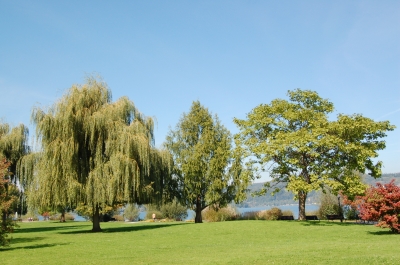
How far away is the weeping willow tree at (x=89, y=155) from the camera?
25.5m

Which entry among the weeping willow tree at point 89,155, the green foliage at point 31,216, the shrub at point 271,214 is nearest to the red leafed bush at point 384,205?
the weeping willow tree at point 89,155

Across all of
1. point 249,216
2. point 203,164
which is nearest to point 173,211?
point 249,216

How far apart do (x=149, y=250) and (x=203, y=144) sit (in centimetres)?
2209

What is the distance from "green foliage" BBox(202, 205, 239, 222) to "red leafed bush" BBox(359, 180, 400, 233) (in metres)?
20.7

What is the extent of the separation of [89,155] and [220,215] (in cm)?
1779

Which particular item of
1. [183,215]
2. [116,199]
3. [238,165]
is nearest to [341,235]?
[116,199]

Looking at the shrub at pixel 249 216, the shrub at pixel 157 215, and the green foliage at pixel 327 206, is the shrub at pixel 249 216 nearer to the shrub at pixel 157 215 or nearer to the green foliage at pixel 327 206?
the green foliage at pixel 327 206

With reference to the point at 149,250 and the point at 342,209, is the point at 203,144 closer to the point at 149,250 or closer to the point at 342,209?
the point at 342,209

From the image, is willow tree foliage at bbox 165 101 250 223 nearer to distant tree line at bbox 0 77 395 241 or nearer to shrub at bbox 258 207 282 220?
distant tree line at bbox 0 77 395 241

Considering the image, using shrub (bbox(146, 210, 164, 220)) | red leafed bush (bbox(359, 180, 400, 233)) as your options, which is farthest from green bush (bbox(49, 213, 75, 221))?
red leafed bush (bbox(359, 180, 400, 233))

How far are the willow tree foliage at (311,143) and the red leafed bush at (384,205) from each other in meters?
6.35

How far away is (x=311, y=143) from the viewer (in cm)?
2880

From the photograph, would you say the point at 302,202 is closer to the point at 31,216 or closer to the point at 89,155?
the point at 89,155

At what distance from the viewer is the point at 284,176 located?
106 feet
